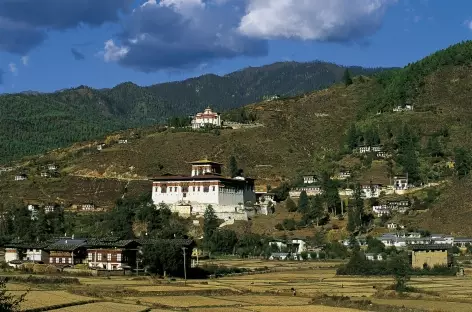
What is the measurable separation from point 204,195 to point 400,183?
3084cm

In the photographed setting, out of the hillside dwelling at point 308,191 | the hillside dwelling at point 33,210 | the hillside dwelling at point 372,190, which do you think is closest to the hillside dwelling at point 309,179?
the hillside dwelling at point 308,191

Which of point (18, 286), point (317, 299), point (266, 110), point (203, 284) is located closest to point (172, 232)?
point (203, 284)

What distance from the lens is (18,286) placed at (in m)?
54.9

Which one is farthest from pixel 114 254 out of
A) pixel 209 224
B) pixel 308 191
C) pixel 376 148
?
pixel 376 148

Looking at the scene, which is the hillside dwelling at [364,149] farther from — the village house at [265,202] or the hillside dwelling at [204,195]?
the hillside dwelling at [204,195]

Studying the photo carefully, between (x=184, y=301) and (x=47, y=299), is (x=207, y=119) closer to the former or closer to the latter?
(x=184, y=301)

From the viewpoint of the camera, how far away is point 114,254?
73938mm

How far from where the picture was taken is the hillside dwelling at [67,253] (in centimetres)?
7862

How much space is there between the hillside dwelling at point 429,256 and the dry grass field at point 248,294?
23.9ft

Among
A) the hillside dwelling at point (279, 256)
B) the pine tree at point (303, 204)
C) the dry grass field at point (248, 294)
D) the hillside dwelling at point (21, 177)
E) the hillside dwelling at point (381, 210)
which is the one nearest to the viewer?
the dry grass field at point (248, 294)

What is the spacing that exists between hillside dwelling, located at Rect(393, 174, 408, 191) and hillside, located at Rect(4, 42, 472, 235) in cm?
186

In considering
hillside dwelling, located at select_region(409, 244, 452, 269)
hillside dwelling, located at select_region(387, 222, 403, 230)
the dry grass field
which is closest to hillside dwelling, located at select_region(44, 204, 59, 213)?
hillside dwelling, located at select_region(387, 222, 403, 230)

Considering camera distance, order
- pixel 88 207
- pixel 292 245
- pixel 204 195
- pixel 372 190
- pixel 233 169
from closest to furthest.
A: 1. pixel 292 245
2. pixel 204 195
3. pixel 88 207
4. pixel 372 190
5. pixel 233 169

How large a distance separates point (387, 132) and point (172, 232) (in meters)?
67.4
